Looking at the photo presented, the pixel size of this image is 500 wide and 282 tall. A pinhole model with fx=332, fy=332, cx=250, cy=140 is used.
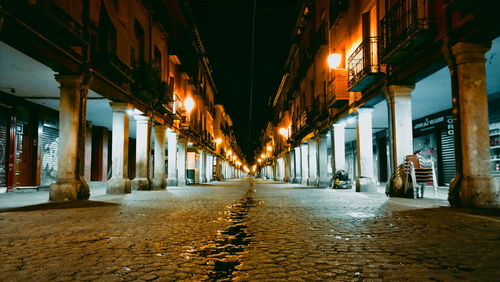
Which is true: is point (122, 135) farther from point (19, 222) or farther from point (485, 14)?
point (485, 14)

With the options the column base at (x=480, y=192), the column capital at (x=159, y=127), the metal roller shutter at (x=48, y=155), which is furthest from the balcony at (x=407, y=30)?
the metal roller shutter at (x=48, y=155)

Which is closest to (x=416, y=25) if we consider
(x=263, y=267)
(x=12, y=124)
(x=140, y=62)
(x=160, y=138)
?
(x=263, y=267)

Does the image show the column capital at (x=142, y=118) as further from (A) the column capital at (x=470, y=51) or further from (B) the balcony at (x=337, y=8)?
(A) the column capital at (x=470, y=51)

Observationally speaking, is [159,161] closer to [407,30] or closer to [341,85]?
[341,85]

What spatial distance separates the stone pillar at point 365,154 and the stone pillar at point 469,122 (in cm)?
608

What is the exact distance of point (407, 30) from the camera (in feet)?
29.6

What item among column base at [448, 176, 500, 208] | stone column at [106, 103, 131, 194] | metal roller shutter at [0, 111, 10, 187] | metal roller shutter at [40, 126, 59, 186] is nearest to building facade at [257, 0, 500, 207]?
column base at [448, 176, 500, 208]

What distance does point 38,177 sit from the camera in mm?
16312

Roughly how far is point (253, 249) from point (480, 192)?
588 centimetres

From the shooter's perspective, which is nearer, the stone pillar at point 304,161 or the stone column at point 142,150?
the stone column at point 142,150

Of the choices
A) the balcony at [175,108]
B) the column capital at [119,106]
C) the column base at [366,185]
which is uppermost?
the balcony at [175,108]

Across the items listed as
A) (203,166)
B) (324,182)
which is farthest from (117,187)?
(203,166)

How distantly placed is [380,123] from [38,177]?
1913 cm

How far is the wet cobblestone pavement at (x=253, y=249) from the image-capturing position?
8.09 feet
